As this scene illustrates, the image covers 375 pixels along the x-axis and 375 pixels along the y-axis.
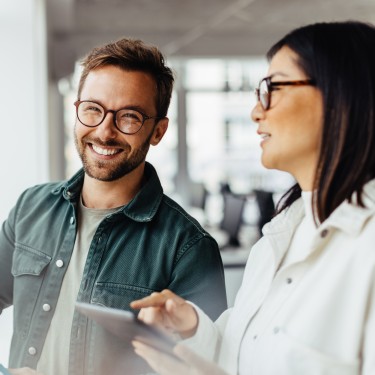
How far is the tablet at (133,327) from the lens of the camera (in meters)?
1.13

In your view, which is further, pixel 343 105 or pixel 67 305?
pixel 67 305

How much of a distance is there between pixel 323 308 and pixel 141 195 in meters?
0.64

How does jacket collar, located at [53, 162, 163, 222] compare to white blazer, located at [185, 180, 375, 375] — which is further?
jacket collar, located at [53, 162, 163, 222]

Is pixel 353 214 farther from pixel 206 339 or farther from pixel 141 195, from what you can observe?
pixel 141 195

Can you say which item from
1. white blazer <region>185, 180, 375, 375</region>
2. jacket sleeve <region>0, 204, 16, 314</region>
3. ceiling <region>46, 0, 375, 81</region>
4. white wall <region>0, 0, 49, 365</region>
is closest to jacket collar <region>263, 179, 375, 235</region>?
white blazer <region>185, 180, 375, 375</region>

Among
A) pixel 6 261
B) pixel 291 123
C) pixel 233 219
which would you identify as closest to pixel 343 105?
pixel 291 123

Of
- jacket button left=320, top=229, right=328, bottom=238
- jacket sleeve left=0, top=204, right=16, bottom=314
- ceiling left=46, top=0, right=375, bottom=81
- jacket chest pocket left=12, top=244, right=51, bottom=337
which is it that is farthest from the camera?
ceiling left=46, top=0, right=375, bottom=81

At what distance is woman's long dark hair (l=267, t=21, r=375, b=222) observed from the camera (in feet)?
3.85

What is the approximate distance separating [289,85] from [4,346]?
1333 millimetres

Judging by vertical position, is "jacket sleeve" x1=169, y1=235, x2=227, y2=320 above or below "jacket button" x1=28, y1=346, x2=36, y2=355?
above

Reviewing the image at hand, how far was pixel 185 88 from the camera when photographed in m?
10.8

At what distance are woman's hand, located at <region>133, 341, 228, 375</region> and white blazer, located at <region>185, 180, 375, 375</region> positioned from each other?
0.12 meters

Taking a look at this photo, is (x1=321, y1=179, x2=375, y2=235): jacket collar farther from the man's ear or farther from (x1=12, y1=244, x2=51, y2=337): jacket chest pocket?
(x1=12, y1=244, x2=51, y2=337): jacket chest pocket

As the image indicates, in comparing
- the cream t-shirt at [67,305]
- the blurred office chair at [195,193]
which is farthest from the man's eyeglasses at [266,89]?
the blurred office chair at [195,193]
